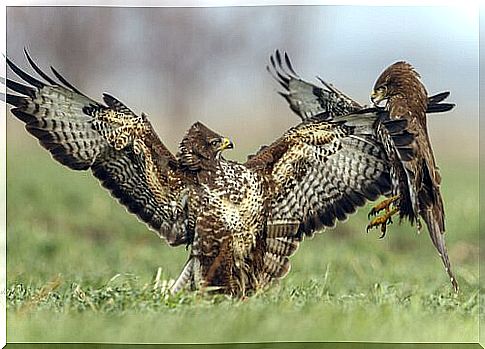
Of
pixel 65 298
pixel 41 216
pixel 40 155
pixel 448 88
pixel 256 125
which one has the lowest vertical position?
pixel 65 298

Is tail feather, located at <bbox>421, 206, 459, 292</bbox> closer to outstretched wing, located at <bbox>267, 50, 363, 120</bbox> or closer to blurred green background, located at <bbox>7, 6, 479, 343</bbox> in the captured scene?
blurred green background, located at <bbox>7, 6, 479, 343</bbox>

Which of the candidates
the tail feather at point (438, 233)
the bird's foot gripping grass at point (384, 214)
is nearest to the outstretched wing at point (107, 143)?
the bird's foot gripping grass at point (384, 214)

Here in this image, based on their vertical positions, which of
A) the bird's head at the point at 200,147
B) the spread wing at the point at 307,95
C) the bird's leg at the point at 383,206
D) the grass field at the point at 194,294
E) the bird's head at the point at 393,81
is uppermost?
the bird's head at the point at 393,81

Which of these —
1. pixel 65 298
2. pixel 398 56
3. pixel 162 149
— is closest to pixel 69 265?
pixel 65 298

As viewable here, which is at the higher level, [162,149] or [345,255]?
[162,149]

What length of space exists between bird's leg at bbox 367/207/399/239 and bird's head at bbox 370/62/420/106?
33cm

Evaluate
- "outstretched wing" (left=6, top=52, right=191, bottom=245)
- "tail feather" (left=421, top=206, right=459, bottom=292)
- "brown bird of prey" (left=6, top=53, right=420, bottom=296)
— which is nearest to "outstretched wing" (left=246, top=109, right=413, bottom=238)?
"brown bird of prey" (left=6, top=53, right=420, bottom=296)

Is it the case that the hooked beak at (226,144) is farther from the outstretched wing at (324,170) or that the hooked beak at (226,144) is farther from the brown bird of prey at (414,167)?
the brown bird of prey at (414,167)

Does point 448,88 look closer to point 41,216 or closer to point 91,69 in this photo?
point 91,69

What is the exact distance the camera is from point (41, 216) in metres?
2.78

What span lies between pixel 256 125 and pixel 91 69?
0.53 m

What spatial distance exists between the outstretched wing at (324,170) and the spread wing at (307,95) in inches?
1.2

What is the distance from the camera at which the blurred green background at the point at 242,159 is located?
2.73 metres

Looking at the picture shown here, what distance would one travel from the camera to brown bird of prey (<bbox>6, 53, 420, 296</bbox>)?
2719 millimetres
